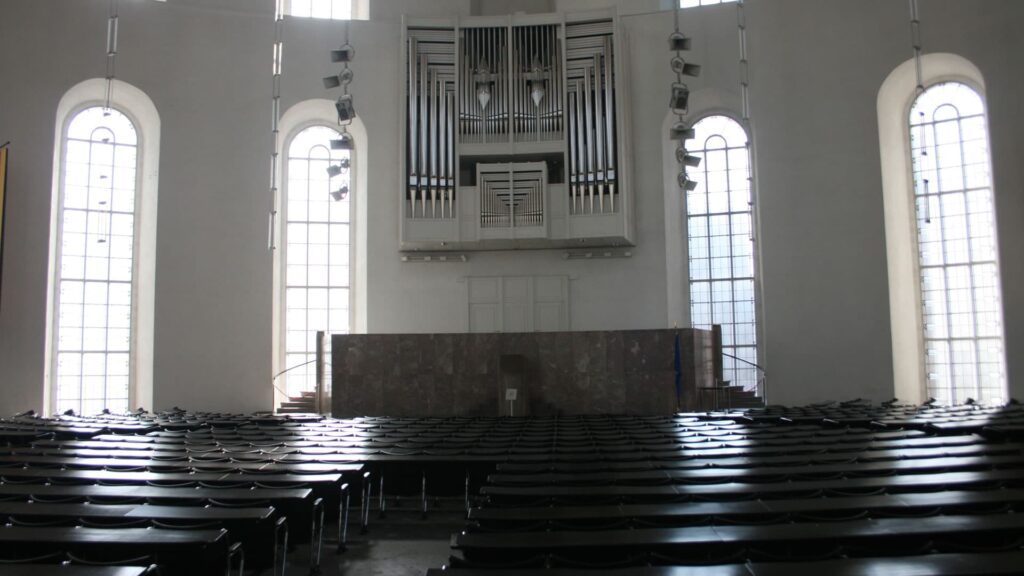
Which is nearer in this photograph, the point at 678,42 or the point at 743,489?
the point at 743,489

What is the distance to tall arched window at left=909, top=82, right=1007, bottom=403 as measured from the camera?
15.8m

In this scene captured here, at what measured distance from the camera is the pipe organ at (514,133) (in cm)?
1694

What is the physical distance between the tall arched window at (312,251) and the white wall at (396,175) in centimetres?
104

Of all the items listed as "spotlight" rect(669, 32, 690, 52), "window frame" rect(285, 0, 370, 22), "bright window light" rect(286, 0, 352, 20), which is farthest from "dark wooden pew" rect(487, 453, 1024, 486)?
"bright window light" rect(286, 0, 352, 20)

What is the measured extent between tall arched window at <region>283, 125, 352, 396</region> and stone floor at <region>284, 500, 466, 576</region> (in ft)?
36.0

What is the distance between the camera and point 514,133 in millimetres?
17297

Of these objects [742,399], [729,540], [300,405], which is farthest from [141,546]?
[742,399]

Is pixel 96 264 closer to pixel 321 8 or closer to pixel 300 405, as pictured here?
pixel 300 405

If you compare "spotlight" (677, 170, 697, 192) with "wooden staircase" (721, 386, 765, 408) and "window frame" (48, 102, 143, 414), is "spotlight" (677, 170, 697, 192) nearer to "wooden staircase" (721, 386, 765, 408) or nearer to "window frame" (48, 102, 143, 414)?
"wooden staircase" (721, 386, 765, 408)

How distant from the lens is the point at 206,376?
1666 cm

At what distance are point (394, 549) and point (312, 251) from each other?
12929 mm

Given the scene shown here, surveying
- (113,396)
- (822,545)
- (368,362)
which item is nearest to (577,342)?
(368,362)

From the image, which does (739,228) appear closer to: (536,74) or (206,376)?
(536,74)

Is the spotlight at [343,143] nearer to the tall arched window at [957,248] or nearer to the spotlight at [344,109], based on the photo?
the spotlight at [344,109]
